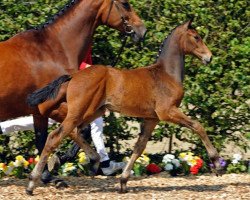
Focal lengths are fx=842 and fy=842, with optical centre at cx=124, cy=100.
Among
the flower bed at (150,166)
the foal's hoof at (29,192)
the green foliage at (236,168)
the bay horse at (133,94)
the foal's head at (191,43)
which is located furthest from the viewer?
the green foliage at (236,168)

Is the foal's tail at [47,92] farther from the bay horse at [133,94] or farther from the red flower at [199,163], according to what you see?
the red flower at [199,163]

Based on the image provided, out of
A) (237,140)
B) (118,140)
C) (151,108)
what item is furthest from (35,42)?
(237,140)

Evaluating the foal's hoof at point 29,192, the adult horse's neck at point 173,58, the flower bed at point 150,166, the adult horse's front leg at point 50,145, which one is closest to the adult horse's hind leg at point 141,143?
the adult horse's neck at point 173,58

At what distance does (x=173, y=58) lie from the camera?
8250 millimetres

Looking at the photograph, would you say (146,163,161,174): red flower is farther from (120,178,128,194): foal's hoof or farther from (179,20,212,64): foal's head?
(179,20,212,64): foal's head

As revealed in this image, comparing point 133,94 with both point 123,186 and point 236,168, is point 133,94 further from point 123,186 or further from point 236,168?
point 236,168

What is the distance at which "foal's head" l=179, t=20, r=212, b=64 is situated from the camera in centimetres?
834

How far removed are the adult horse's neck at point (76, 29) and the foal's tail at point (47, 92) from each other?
1.94ft

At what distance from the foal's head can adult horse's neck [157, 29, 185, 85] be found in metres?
0.06

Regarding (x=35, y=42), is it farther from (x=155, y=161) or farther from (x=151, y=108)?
(x=155, y=161)

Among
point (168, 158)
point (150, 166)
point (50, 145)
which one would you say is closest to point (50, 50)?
point (50, 145)

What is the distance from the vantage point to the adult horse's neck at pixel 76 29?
27.6ft

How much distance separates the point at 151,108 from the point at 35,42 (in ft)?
4.50

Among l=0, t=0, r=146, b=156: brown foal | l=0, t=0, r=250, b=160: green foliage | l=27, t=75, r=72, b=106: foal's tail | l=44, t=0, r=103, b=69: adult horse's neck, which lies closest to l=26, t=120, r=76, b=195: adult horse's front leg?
l=27, t=75, r=72, b=106: foal's tail
